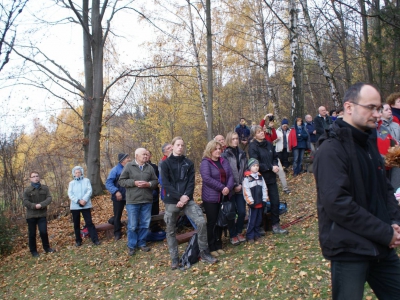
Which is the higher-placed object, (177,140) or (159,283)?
(177,140)

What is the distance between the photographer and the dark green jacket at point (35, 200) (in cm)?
779

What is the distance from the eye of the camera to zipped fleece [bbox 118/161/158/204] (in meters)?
6.83

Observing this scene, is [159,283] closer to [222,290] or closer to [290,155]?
[222,290]

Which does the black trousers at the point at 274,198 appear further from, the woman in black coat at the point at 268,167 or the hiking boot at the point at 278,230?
the hiking boot at the point at 278,230

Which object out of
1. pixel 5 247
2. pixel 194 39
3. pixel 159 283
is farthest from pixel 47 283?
pixel 194 39

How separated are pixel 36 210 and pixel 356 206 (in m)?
7.65

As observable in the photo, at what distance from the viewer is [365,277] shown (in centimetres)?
221

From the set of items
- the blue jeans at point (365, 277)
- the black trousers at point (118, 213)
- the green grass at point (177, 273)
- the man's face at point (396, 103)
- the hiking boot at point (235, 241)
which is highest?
the man's face at point (396, 103)

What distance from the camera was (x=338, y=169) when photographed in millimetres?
2152

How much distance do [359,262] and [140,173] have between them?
17.6ft

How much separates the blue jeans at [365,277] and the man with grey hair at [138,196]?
16.6ft

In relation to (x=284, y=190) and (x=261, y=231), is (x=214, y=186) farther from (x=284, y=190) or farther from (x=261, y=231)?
(x=284, y=190)

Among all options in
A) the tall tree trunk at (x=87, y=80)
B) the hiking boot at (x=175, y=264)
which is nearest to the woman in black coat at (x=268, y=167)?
the hiking boot at (x=175, y=264)

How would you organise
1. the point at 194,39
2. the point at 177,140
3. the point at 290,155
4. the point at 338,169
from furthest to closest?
the point at 194,39, the point at 290,155, the point at 177,140, the point at 338,169
